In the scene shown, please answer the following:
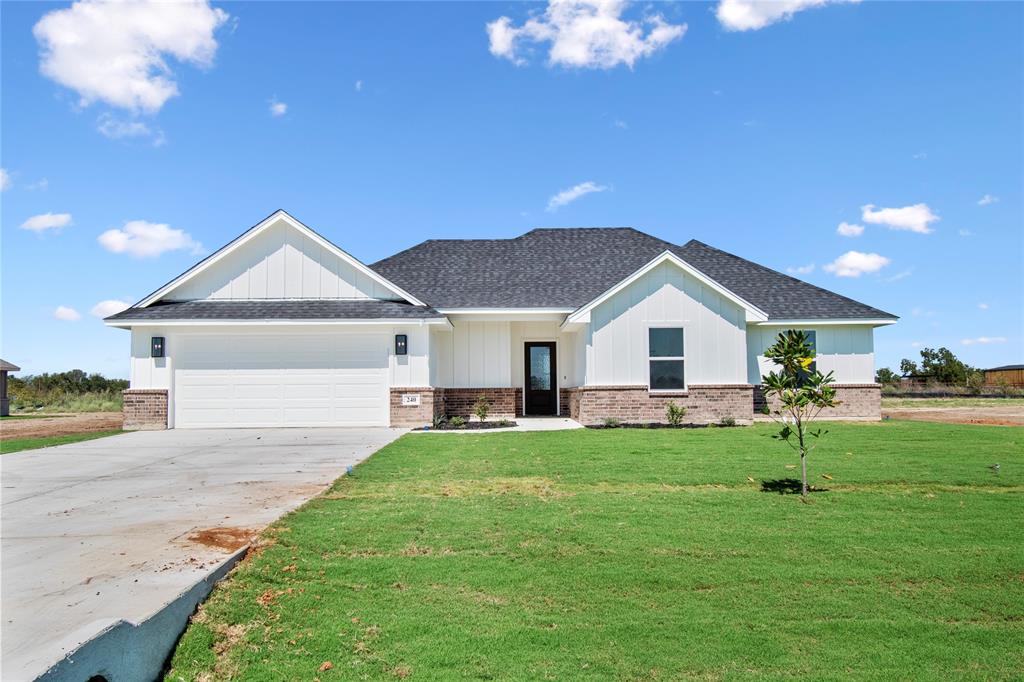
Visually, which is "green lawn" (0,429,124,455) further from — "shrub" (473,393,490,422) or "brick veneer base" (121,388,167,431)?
"shrub" (473,393,490,422)

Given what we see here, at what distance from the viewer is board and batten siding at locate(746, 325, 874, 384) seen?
18938 millimetres

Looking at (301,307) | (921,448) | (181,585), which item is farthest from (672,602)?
(301,307)

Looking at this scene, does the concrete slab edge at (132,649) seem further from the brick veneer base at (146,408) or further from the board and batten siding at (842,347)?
the board and batten siding at (842,347)

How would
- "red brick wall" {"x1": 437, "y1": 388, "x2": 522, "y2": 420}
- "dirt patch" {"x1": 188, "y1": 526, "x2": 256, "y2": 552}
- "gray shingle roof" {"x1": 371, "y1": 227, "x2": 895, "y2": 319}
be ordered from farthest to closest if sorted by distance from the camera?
"gray shingle roof" {"x1": 371, "y1": 227, "x2": 895, "y2": 319} → "red brick wall" {"x1": 437, "y1": 388, "x2": 522, "y2": 420} → "dirt patch" {"x1": 188, "y1": 526, "x2": 256, "y2": 552}

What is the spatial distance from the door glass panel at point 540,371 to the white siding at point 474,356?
4.70ft

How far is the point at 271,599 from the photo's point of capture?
450 centimetres

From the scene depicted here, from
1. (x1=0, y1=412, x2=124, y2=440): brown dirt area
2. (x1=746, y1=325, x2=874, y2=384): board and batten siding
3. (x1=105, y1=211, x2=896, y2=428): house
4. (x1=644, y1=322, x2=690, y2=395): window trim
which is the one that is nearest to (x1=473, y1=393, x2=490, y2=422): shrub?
(x1=105, y1=211, x2=896, y2=428): house

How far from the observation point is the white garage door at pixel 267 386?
16484 millimetres

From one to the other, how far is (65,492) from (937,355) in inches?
1904

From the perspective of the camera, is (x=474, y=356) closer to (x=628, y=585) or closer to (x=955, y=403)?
(x=628, y=585)

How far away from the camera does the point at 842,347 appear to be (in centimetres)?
1906

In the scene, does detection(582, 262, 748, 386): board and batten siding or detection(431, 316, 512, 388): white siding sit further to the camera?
detection(431, 316, 512, 388): white siding

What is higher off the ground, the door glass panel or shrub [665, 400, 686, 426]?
the door glass panel

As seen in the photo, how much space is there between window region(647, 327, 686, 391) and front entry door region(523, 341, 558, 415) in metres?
4.42
